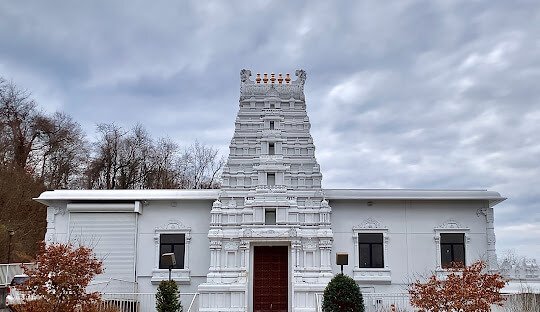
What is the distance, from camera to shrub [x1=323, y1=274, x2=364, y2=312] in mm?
14969

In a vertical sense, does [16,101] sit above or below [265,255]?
above

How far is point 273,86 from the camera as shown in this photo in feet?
77.7

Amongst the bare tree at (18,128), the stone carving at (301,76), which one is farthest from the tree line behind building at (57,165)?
the stone carving at (301,76)

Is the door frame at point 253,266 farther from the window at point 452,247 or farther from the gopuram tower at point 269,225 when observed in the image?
the window at point 452,247

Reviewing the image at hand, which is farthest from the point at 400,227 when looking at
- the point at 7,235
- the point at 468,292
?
the point at 7,235

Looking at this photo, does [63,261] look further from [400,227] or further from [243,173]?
[400,227]

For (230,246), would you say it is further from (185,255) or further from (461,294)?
(461,294)

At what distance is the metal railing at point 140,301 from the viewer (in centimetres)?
1967

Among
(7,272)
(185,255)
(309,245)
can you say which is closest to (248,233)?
(309,245)

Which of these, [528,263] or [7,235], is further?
[7,235]

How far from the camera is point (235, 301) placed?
1895 cm

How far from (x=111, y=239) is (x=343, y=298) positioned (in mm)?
9945

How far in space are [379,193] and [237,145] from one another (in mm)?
5605

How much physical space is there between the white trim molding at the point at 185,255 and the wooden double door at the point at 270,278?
99.9 inches
